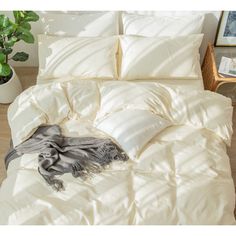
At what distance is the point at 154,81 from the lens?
2.71 meters

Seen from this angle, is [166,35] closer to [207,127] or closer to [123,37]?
[123,37]

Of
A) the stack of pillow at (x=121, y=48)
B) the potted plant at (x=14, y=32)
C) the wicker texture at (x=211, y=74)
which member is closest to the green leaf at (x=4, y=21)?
the potted plant at (x=14, y=32)

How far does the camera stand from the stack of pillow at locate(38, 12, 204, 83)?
2.63 metres

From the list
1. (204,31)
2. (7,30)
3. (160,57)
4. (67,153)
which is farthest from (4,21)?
(204,31)

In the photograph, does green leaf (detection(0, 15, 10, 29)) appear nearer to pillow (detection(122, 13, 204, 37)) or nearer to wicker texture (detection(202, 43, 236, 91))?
pillow (detection(122, 13, 204, 37))

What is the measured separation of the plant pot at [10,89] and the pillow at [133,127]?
1066 mm

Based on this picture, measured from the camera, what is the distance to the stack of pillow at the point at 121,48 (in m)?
2.63

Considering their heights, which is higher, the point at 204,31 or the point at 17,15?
the point at 17,15

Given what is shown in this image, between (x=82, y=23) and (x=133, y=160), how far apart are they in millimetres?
1300

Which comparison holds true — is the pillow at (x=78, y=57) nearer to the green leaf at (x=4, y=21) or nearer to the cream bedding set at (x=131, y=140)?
the cream bedding set at (x=131, y=140)

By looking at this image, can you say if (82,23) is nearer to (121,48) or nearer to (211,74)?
(121,48)

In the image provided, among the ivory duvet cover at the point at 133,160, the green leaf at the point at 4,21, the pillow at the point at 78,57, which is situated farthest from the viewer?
the pillow at the point at 78,57

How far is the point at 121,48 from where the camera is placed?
2736 millimetres
